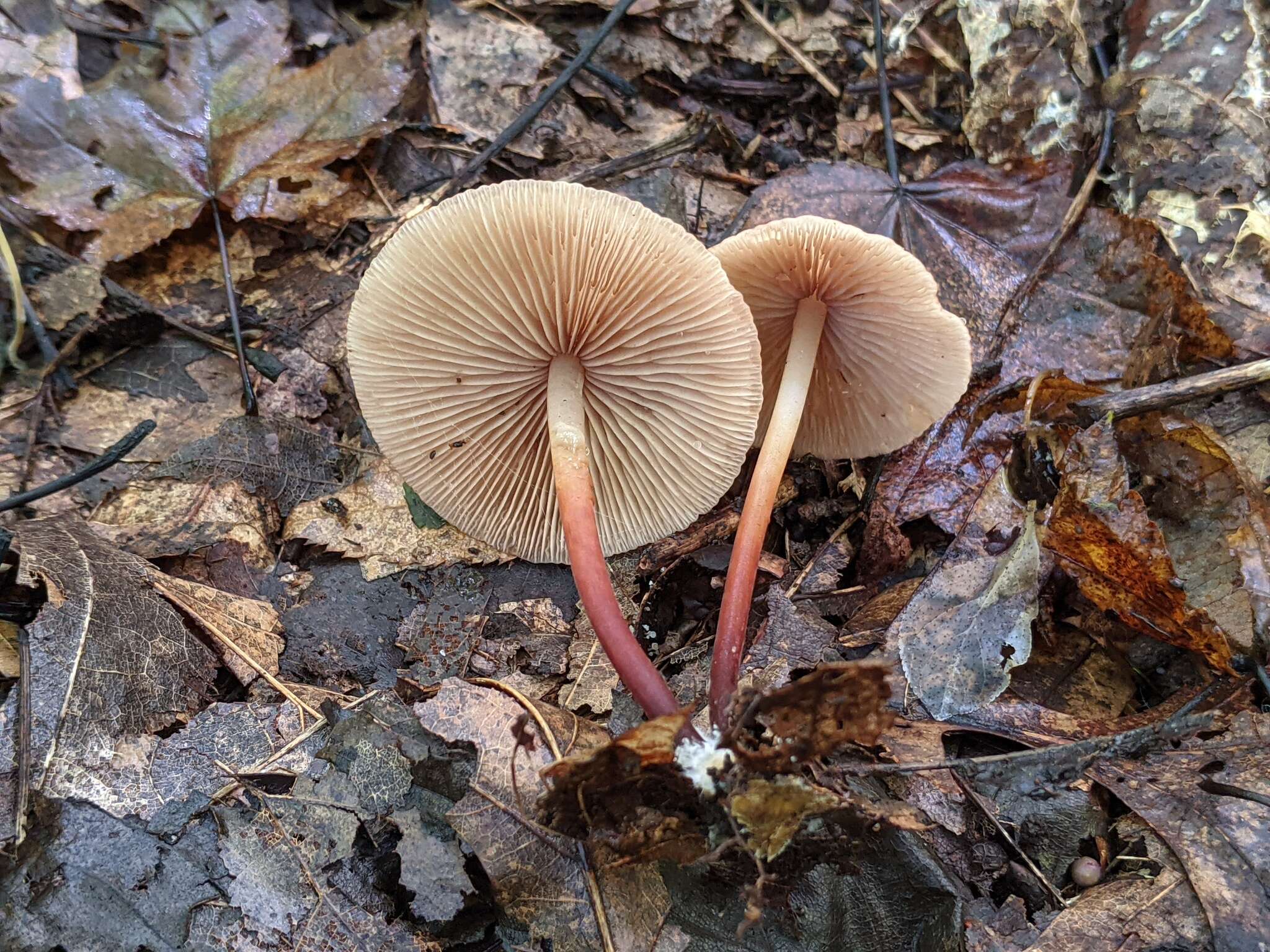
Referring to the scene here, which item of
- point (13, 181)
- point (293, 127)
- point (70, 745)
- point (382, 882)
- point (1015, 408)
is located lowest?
point (382, 882)

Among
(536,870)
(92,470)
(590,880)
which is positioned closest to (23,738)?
(92,470)

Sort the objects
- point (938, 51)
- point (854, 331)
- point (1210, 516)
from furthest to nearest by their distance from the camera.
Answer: point (938, 51), point (854, 331), point (1210, 516)

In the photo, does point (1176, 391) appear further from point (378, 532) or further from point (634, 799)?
point (378, 532)

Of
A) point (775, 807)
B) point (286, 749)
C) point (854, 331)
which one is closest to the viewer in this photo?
point (775, 807)

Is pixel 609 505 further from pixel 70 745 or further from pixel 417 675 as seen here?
pixel 70 745

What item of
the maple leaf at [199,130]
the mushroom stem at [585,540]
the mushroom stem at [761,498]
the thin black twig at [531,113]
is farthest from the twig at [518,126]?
the mushroom stem at [761,498]

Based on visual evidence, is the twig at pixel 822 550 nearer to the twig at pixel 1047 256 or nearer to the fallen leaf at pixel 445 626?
the twig at pixel 1047 256

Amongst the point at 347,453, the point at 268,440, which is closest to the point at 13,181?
the point at 268,440

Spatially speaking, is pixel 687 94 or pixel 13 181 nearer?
pixel 13 181
